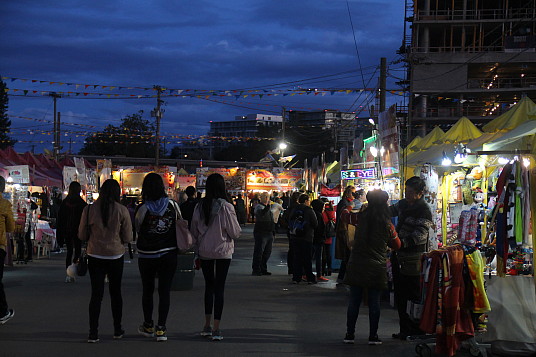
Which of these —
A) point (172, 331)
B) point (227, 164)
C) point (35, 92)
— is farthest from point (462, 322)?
point (227, 164)

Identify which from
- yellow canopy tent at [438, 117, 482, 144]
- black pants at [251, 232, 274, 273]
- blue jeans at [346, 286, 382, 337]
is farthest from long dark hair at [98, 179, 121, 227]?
yellow canopy tent at [438, 117, 482, 144]

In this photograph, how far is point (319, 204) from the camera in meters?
15.9

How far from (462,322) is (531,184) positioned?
1.99 m

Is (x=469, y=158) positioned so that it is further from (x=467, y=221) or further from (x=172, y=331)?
(x=172, y=331)

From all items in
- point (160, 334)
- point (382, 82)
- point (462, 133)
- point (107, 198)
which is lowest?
point (160, 334)

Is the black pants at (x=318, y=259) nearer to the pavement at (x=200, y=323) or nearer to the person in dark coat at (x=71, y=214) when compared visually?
the pavement at (x=200, y=323)

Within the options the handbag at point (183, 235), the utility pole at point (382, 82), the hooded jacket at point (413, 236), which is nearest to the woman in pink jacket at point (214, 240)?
the handbag at point (183, 235)

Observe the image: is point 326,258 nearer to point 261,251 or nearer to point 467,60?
point 261,251

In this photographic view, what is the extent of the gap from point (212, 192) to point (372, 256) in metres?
1.98

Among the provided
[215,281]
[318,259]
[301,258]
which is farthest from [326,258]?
[215,281]

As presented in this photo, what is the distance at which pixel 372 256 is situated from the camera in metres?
7.84

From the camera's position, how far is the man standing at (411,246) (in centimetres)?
802

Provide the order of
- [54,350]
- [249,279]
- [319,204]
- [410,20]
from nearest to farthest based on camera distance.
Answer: [54,350] < [249,279] < [319,204] < [410,20]

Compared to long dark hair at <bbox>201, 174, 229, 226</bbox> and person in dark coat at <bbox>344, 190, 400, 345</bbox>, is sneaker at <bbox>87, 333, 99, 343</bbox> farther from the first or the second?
person in dark coat at <bbox>344, 190, 400, 345</bbox>
